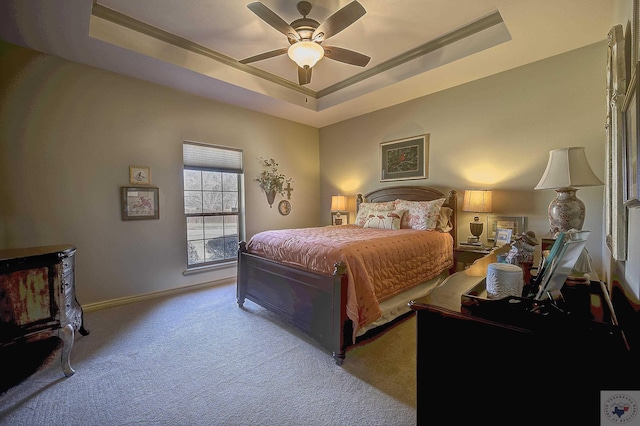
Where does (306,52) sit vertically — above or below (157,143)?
above

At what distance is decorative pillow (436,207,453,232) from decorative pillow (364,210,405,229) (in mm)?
480

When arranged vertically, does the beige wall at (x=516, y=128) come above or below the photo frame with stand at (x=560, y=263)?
above

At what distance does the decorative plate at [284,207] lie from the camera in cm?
494

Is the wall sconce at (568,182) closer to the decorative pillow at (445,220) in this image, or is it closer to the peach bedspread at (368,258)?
the peach bedspread at (368,258)

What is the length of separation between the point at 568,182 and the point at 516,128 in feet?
5.30

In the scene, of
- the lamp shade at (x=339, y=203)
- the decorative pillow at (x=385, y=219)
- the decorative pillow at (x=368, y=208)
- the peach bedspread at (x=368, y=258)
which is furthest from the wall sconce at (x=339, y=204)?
the peach bedspread at (x=368, y=258)

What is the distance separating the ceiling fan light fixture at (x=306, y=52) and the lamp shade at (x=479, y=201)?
7.84 ft

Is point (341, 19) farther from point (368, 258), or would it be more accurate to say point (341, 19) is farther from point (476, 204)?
point (476, 204)

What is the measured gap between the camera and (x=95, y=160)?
3.13m

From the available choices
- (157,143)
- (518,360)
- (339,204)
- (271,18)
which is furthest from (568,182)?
(157,143)

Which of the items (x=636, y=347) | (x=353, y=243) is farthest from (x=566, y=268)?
(x=353, y=243)

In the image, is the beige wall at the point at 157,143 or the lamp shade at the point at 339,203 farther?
the lamp shade at the point at 339,203

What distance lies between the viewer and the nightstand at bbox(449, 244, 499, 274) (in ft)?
10.1

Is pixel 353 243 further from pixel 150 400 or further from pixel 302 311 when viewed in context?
pixel 150 400
